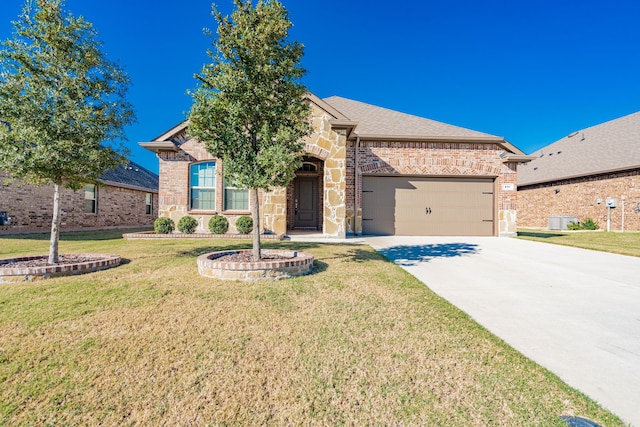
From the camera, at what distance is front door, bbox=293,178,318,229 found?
1370 cm

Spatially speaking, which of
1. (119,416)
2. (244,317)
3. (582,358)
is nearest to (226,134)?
(244,317)

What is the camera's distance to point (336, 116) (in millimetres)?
10430

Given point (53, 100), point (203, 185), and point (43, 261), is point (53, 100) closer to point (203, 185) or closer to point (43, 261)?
point (43, 261)

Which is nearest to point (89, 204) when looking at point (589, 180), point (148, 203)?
point (148, 203)

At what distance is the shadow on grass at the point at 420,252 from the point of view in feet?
21.8

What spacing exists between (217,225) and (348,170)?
222 inches

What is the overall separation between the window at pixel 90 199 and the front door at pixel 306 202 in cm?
1154

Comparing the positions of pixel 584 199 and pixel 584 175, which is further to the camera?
pixel 584 199

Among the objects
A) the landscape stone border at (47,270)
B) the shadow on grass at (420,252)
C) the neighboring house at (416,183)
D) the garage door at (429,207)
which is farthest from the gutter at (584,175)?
the landscape stone border at (47,270)

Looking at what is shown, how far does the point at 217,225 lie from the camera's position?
1069 cm

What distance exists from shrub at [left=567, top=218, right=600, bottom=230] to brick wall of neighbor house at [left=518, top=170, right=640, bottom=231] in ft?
0.76

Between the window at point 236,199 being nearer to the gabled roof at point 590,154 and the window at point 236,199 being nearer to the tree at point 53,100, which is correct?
the tree at point 53,100

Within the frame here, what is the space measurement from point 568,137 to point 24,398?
98.7ft

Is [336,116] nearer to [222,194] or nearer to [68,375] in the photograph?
[222,194]
